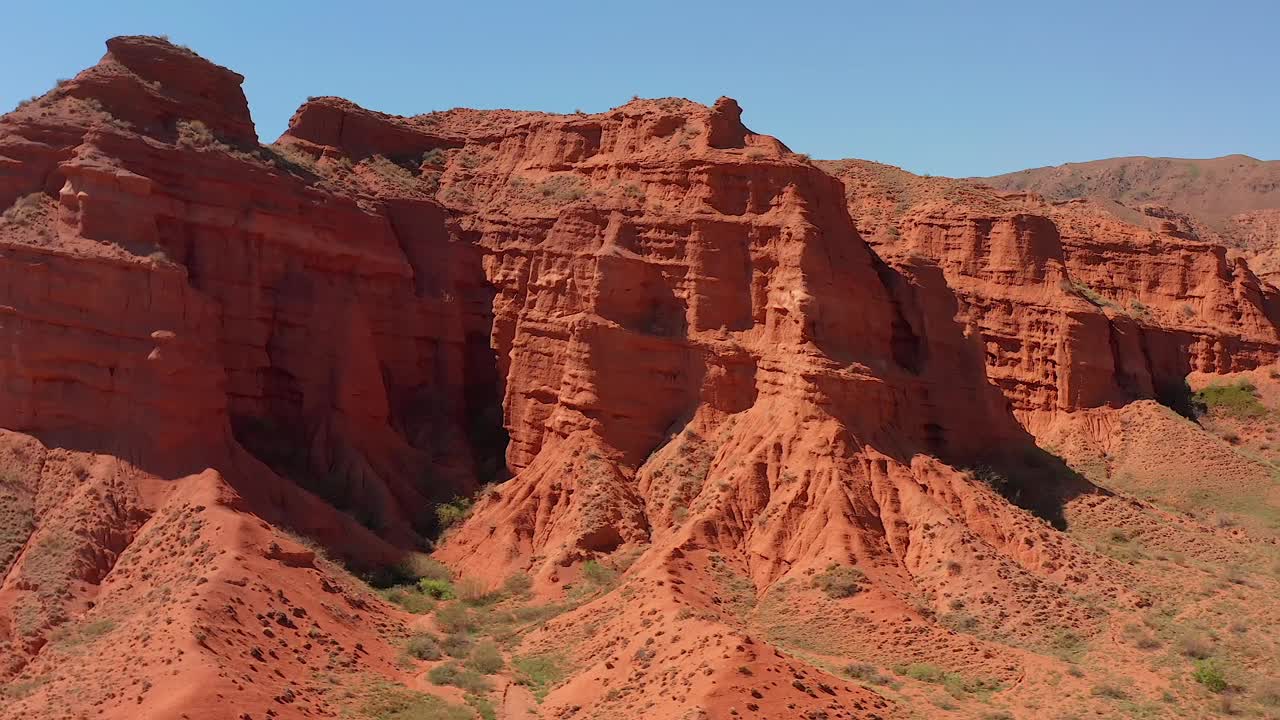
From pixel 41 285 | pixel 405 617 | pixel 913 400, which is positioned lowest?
pixel 405 617

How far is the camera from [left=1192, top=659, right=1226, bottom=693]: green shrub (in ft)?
94.2

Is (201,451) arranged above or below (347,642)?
above

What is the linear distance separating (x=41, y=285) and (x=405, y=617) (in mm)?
12982

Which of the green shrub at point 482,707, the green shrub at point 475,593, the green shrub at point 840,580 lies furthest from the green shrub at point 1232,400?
the green shrub at point 482,707

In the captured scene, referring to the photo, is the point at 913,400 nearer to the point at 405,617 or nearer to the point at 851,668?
the point at 851,668

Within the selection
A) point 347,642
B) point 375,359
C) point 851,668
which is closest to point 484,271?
point 375,359

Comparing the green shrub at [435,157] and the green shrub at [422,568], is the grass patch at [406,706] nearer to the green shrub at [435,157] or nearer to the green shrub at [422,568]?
the green shrub at [422,568]

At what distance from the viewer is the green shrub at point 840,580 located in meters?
32.4

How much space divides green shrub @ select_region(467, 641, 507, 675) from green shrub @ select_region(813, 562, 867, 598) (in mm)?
8331

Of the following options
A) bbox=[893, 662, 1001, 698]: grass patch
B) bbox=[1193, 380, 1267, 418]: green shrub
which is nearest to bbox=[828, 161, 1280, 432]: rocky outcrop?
bbox=[1193, 380, 1267, 418]: green shrub

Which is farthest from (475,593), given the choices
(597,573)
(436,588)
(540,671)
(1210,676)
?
(1210,676)

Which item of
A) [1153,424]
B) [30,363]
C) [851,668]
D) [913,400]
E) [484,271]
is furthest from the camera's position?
[1153,424]

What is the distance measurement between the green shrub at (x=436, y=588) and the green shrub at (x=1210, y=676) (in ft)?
64.4

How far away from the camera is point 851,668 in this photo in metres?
29.3
